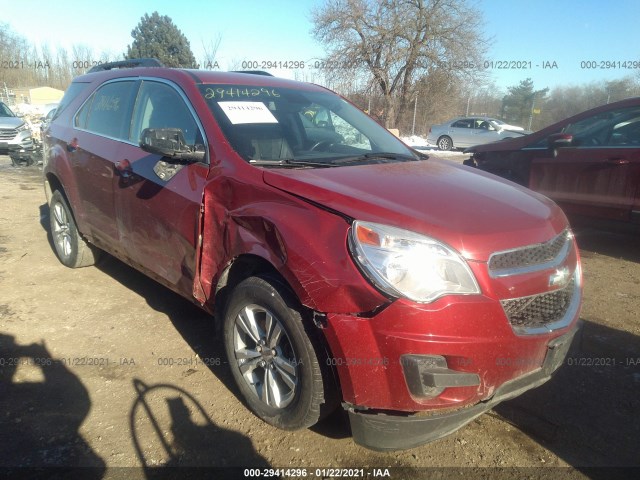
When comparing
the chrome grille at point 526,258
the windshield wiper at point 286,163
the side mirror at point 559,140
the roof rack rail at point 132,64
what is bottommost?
the chrome grille at point 526,258

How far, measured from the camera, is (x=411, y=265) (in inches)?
78.6

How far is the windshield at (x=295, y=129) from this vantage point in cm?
287

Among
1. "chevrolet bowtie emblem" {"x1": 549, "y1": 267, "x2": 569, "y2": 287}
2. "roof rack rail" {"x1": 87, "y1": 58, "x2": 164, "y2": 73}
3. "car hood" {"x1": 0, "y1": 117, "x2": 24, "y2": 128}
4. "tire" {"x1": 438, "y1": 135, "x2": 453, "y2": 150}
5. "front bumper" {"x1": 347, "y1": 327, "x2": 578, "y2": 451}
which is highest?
"roof rack rail" {"x1": 87, "y1": 58, "x2": 164, "y2": 73}

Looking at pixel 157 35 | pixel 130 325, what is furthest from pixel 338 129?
pixel 157 35

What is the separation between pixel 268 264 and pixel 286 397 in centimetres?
70

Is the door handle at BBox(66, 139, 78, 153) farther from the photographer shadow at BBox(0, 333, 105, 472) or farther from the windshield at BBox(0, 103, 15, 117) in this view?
the windshield at BBox(0, 103, 15, 117)

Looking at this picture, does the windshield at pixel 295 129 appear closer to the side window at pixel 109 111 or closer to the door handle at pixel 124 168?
the door handle at pixel 124 168

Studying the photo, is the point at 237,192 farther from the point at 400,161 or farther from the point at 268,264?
the point at 400,161

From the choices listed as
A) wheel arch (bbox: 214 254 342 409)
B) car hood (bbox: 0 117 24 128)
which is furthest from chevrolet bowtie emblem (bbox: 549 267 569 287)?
car hood (bbox: 0 117 24 128)

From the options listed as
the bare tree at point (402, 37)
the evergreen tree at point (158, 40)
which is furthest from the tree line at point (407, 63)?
the evergreen tree at point (158, 40)

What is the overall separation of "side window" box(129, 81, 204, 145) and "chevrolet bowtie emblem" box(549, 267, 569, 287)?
6.86ft

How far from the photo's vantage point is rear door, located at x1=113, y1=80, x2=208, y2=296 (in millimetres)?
2898

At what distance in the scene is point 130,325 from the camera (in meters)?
3.74

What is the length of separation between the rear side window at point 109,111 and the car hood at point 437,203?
1.85m
